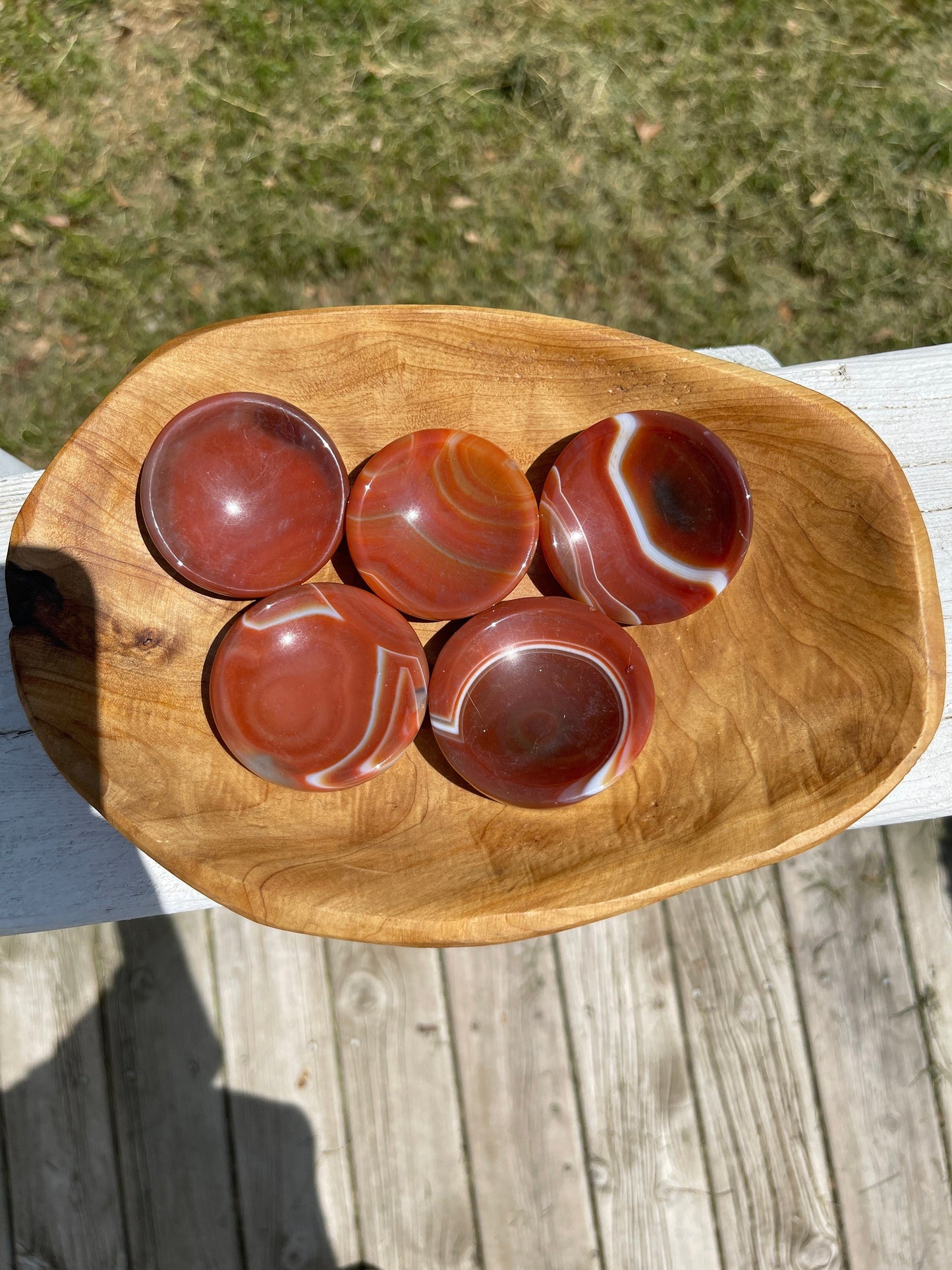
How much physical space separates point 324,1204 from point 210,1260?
22 centimetres

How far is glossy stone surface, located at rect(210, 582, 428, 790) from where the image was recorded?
38.7 inches

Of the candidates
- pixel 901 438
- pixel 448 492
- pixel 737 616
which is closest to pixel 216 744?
pixel 448 492

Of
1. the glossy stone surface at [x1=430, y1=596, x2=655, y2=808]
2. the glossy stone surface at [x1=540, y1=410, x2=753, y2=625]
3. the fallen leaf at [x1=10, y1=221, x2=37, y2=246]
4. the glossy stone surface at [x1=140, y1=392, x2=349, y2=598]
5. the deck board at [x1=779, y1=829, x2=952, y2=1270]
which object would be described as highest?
the fallen leaf at [x1=10, y1=221, x2=37, y2=246]

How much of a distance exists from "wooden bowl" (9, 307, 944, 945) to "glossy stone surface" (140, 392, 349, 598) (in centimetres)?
4

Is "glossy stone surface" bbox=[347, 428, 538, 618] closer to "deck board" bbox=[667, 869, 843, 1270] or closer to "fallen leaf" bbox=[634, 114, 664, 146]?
"deck board" bbox=[667, 869, 843, 1270]

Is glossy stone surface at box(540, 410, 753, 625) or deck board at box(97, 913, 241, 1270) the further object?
deck board at box(97, 913, 241, 1270)

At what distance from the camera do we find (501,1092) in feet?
5.54

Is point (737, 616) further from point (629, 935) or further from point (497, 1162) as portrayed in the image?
point (497, 1162)

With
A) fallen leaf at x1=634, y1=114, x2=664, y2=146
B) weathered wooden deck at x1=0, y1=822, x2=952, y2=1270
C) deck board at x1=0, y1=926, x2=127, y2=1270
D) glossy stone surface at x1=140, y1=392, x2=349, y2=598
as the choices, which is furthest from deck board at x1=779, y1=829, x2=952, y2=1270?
fallen leaf at x1=634, y1=114, x2=664, y2=146

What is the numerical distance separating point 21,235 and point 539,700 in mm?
1619

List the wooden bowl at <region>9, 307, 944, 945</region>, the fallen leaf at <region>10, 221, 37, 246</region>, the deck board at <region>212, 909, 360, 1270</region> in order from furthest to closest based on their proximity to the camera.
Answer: the fallen leaf at <region>10, 221, 37, 246</region> < the deck board at <region>212, 909, 360, 1270</region> < the wooden bowl at <region>9, 307, 944, 945</region>

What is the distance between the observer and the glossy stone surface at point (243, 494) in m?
1.00

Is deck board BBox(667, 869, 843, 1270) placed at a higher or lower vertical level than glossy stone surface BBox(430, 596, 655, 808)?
lower

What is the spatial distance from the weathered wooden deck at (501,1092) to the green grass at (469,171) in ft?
3.68
